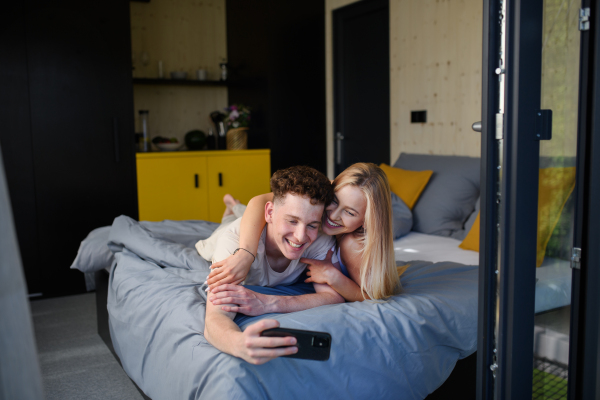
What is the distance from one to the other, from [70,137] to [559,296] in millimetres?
3331

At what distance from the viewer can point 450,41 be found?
3.49 meters

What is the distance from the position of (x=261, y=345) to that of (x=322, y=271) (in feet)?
1.80

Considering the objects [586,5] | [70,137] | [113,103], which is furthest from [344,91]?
[586,5]

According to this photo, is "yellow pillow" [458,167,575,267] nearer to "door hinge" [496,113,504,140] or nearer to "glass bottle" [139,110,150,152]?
"door hinge" [496,113,504,140]

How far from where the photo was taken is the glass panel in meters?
1.23

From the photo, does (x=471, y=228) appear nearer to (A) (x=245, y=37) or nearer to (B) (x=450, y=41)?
(B) (x=450, y=41)

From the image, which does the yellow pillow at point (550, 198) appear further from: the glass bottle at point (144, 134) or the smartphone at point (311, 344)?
the glass bottle at point (144, 134)

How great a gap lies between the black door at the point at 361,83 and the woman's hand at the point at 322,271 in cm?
260

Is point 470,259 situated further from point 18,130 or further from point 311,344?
point 18,130

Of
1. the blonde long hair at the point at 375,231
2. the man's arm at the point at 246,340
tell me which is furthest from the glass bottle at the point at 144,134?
the man's arm at the point at 246,340

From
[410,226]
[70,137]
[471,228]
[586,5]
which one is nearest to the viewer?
[586,5]

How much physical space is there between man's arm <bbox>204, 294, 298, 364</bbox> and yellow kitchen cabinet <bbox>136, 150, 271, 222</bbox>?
2753 mm

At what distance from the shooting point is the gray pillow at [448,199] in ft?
9.96

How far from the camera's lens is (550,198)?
1276 mm
